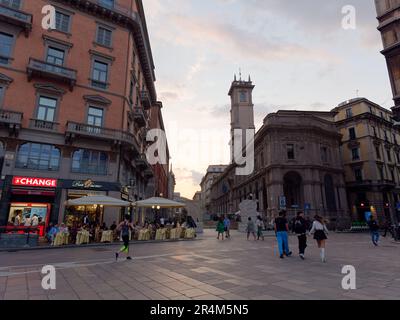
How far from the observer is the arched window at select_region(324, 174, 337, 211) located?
129 feet

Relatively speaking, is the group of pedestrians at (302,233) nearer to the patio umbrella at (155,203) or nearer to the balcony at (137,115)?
the patio umbrella at (155,203)

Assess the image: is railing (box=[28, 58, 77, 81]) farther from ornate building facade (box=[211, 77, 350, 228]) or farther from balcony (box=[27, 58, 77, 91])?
ornate building facade (box=[211, 77, 350, 228])

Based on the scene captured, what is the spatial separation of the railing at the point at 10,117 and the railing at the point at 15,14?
779 centimetres

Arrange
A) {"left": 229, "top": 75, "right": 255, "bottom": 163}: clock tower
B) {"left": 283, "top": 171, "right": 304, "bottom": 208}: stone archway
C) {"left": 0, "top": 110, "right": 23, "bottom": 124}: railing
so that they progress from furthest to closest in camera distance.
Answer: {"left": 229, "top": 75, "right": 255, "bottom": 163}: clock tower, {"left": 283, "top": 171, "right": 304, "bottom": 208}: stone archway, {"left": 0, "top": 110, "right": 23, "bottom": 124}: railing

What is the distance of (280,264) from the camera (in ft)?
29.0

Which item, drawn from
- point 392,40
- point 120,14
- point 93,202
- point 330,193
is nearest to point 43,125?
point 93,202

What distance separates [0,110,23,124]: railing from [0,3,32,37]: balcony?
720cm

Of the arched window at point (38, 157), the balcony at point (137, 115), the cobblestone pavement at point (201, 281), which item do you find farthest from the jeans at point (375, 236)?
the arched window at point (38, 157)

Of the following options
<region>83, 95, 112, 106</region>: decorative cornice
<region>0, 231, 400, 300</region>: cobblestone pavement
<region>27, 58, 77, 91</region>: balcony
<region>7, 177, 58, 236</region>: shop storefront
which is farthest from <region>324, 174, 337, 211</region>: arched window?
<region>27, 58, 77, 91</region>: balcony

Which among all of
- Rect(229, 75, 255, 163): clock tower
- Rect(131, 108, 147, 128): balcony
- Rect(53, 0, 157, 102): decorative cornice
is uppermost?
Rect(229, 75, 255, 163): clock tower

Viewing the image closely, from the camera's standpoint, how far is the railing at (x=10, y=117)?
18.0 metres
